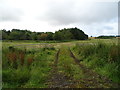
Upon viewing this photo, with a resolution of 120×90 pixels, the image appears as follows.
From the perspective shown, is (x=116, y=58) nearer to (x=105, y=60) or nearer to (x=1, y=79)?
(x=105, y=60)

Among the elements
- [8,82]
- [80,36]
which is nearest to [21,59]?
[8,82]

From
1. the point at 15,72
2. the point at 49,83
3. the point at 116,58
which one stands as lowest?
the point at 49,83

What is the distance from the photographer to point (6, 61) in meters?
6.20

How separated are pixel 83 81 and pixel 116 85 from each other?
1.22 metres

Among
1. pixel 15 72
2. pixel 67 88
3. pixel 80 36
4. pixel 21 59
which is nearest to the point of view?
pixel 67 88

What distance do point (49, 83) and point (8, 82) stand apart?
169cm

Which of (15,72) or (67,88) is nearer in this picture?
(67,88)

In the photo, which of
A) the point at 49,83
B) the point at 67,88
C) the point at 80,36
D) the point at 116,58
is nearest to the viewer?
the point at 67,88

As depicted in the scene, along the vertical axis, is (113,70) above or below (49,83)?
above

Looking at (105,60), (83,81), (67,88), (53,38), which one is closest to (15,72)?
(67,88)

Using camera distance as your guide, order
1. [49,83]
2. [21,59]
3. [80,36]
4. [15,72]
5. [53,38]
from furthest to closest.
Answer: [80,36] → [53,38] → [21,59] → [15,72] → [49,83]

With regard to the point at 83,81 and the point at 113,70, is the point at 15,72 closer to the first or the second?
the point at 83,81

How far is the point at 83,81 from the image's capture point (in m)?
4.74

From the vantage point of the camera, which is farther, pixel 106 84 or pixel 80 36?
pixel 80 36
